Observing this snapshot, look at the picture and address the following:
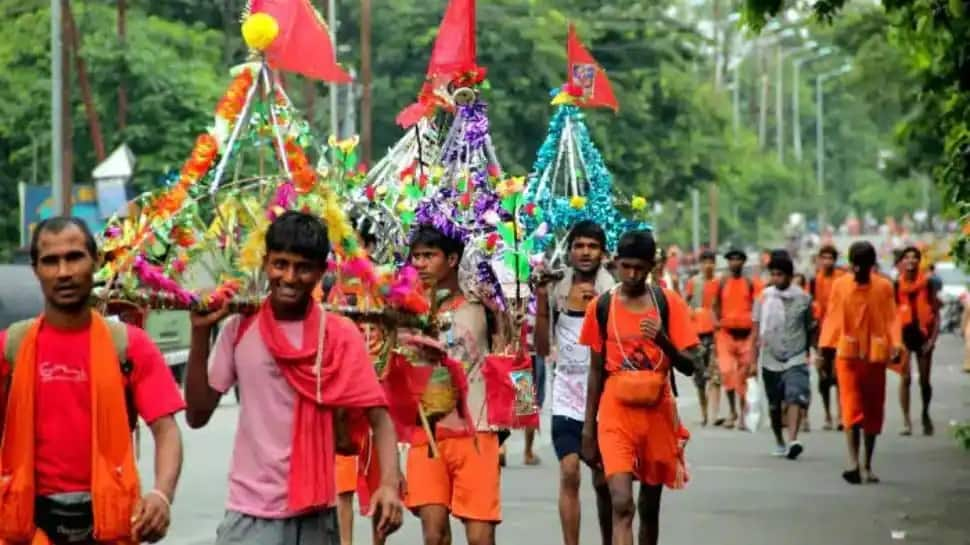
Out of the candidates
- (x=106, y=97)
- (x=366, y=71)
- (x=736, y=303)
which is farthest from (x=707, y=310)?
(x=106, y=97)

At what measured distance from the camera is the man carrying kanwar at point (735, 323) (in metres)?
22.5

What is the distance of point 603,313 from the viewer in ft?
36.2

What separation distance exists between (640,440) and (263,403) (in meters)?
4.20

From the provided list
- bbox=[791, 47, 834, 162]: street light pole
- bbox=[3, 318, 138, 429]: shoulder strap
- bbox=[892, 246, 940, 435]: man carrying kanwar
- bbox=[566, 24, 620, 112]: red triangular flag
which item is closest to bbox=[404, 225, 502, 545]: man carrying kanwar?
bbox=[3, 318, 138, 429]: shoulder strap

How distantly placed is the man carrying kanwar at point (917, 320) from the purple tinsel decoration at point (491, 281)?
12087mm

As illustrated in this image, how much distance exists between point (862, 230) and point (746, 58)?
16.2 meters

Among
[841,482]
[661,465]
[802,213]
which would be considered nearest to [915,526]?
[841,482]

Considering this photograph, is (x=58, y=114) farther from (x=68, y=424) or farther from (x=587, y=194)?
(x=68, y=424)

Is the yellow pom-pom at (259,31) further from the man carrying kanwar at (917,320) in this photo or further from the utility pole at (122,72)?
the utility pole at (122,72)

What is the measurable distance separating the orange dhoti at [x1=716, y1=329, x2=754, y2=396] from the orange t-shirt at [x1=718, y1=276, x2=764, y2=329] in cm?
13

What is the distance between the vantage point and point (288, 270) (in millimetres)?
7090

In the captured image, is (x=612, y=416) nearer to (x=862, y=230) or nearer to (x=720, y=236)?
(x=720, y=236)

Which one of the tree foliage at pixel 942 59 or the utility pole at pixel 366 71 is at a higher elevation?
the utility pole at pixel 366 71

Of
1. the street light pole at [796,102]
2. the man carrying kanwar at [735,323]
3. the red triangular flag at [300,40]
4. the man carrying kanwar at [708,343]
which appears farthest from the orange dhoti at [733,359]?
the street light pole at [796,102]
